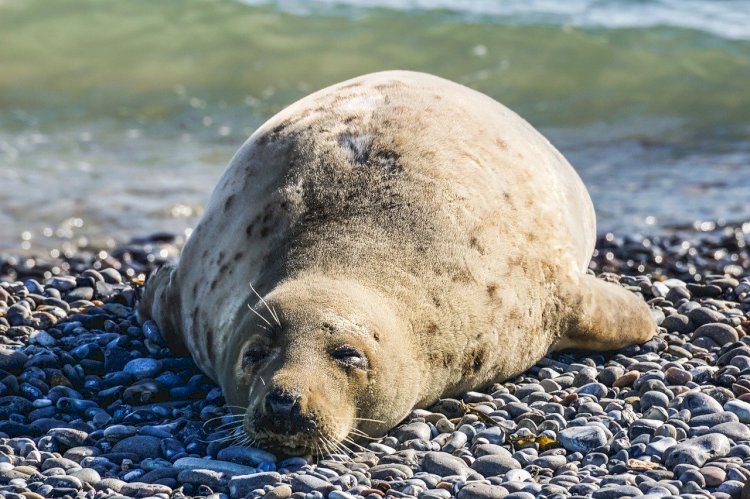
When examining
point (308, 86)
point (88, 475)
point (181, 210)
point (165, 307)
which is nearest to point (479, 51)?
point (308, 86)

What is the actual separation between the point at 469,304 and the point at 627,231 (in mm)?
4521

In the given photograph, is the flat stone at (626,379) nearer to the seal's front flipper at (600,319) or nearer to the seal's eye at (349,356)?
the seal's front flipper at (600,319)

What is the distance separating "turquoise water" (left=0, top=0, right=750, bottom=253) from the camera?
10.3 meters

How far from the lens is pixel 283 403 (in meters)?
4.40

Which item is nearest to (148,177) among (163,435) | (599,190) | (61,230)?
(61,230)

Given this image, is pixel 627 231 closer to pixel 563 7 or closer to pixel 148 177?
pixel 148 177

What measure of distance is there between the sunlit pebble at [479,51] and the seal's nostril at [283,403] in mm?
12311

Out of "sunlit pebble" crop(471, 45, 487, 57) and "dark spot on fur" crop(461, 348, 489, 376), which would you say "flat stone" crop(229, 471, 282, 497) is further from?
"sunlit pebble" crop(471, 45, 487, 57)

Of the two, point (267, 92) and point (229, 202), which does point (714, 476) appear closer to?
point (229, 202)

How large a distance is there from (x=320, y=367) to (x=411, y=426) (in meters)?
0.61

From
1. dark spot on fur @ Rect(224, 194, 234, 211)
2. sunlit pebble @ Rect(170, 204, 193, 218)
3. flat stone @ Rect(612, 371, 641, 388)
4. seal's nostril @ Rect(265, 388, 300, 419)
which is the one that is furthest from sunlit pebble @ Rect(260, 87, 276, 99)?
seal's nostril @ Rect(265, 388, 300, 419)

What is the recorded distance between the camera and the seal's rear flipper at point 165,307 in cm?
619

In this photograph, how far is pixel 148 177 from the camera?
10.9 meters

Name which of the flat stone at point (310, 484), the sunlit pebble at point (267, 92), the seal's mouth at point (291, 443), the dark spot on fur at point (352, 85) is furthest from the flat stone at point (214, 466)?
the sunlit pebble at point (267, 92)
